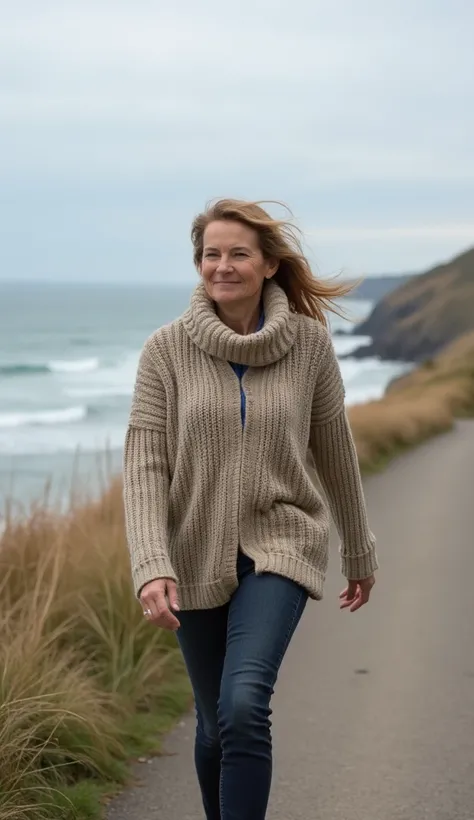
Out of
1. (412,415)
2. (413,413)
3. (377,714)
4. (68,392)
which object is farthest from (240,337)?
(68,392)

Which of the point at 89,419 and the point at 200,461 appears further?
the point at 89,419

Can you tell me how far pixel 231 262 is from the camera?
3.62 m

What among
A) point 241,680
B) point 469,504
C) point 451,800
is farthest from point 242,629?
point 469,504

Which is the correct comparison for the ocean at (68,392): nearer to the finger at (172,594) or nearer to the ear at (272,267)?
the ear at (272,267)

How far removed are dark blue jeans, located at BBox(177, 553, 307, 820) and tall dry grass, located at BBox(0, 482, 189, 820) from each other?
0.69m

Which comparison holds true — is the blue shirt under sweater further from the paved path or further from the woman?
the paved path

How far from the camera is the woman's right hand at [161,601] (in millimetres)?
3270

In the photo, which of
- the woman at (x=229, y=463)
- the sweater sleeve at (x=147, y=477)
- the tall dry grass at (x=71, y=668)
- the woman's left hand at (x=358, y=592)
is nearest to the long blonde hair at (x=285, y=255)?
the woman at (x=229, y=463)

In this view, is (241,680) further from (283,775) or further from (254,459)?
(283,775)

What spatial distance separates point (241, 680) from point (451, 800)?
1859 millimetres

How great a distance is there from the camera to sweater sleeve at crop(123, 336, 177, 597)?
133 inches

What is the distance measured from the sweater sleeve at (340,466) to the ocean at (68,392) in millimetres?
271

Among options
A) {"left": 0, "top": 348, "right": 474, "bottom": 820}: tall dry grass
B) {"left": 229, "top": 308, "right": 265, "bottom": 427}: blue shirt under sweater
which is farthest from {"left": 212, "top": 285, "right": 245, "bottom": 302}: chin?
{"left": 0, "top": 348, "right": 474, "bottom": 820}: tall dry grass

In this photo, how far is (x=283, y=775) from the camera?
5039 millimetres
